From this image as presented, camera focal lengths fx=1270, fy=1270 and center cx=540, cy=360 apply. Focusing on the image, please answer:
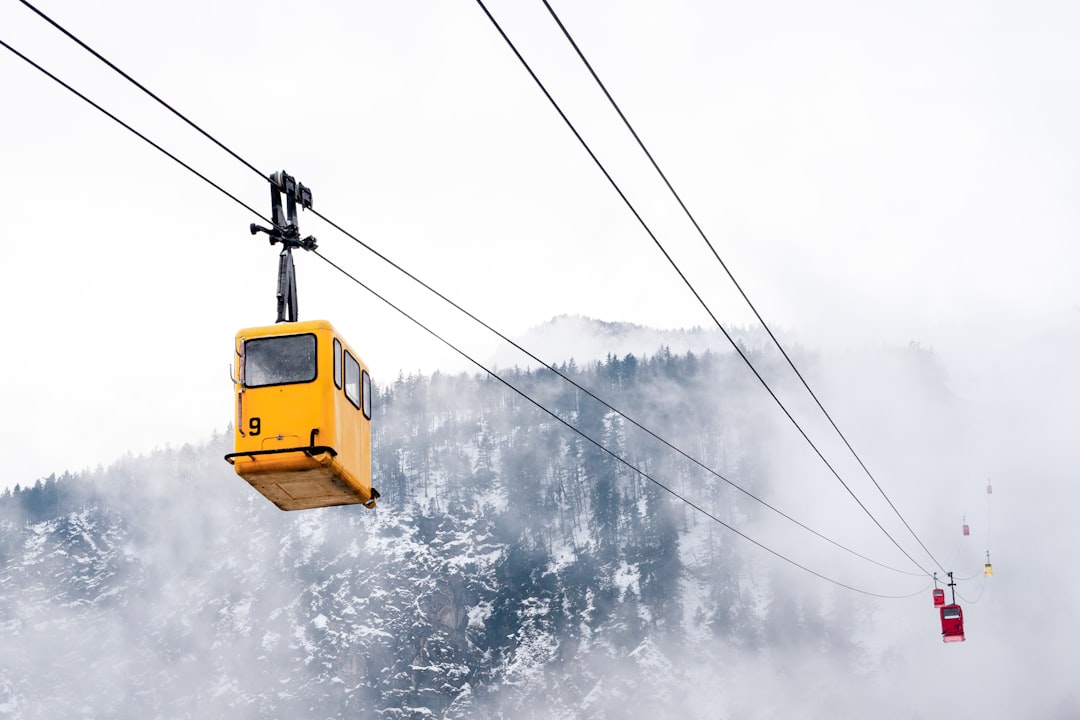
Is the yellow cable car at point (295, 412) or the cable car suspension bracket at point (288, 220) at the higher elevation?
the cable car suspension bracket at point (288, 220)

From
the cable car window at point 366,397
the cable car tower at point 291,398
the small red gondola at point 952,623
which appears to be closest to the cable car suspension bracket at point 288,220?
the cable car tower at point 291,398

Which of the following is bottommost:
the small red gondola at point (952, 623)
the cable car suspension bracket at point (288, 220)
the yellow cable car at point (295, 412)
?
the small red gondola at point (952, 623)

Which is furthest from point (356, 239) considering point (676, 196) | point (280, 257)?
point (676, 196)

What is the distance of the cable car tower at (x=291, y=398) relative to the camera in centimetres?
1962

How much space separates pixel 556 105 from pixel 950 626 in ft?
182

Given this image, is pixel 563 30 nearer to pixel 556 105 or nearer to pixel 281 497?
pixel 556 105

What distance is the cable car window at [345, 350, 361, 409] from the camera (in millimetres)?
21281

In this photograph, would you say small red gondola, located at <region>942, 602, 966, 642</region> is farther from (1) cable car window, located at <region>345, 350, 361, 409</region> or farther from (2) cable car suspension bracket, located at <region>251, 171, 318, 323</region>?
(2) cable car suspension bracket, located at <region>251, 171, 318, 323</region>

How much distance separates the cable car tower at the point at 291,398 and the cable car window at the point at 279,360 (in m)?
0.02

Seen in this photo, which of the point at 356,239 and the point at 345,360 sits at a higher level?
the point at 356,239

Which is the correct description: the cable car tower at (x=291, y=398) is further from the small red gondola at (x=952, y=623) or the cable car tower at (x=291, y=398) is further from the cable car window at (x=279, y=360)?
the small red gondola at (x=952, y=623)

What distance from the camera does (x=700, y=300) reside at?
24766 millimetres

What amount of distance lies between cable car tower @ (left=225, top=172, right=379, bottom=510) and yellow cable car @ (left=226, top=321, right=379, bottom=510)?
0.02m

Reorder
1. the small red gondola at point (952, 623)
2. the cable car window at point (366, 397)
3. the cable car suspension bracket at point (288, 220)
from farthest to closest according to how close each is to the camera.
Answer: the small red gondola at point (952, 623) < the cable car window at point (366, 397) < the cable car suspension bracket at point (288, 220)
